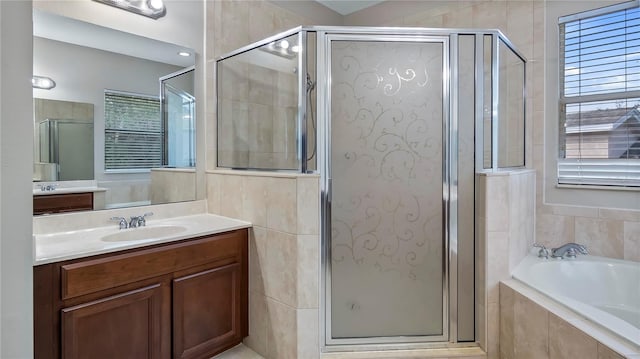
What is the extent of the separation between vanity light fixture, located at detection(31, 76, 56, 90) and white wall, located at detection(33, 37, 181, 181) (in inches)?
0.8

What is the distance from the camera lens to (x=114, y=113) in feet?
7.11

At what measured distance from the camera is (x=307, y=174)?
1987 mm

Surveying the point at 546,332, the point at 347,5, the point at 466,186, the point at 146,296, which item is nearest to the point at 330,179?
the point at 466,186

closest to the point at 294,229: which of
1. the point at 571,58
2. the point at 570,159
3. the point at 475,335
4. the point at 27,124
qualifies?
the point at 475,335

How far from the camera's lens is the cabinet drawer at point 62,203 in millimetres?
1867

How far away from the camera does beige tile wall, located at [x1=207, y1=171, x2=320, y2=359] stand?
6.47ft

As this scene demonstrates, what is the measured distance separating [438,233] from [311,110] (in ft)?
3.54

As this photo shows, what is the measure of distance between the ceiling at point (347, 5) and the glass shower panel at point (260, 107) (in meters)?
1.44

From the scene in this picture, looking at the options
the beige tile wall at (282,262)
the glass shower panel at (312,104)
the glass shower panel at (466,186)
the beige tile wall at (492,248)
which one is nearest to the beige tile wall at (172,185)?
the beige tile wall at (282,262)

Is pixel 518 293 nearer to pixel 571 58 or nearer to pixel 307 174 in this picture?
pixel 307 174

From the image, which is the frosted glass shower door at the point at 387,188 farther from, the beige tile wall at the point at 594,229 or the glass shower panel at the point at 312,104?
the beige tile wall at the point at 594,229

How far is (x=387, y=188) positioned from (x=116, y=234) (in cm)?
164

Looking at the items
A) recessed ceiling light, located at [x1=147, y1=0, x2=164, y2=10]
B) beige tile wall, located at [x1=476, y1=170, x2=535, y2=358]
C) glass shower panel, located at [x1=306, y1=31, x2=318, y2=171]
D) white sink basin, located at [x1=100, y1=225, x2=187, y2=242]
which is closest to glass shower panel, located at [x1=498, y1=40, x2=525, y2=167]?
beige tile wall, located at [x1=476, y1=170, x2=535, y2=358]

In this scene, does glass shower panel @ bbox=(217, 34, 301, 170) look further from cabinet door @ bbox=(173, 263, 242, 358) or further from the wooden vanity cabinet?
cabinet door @ bbox=(173, 263, 242, 358)
